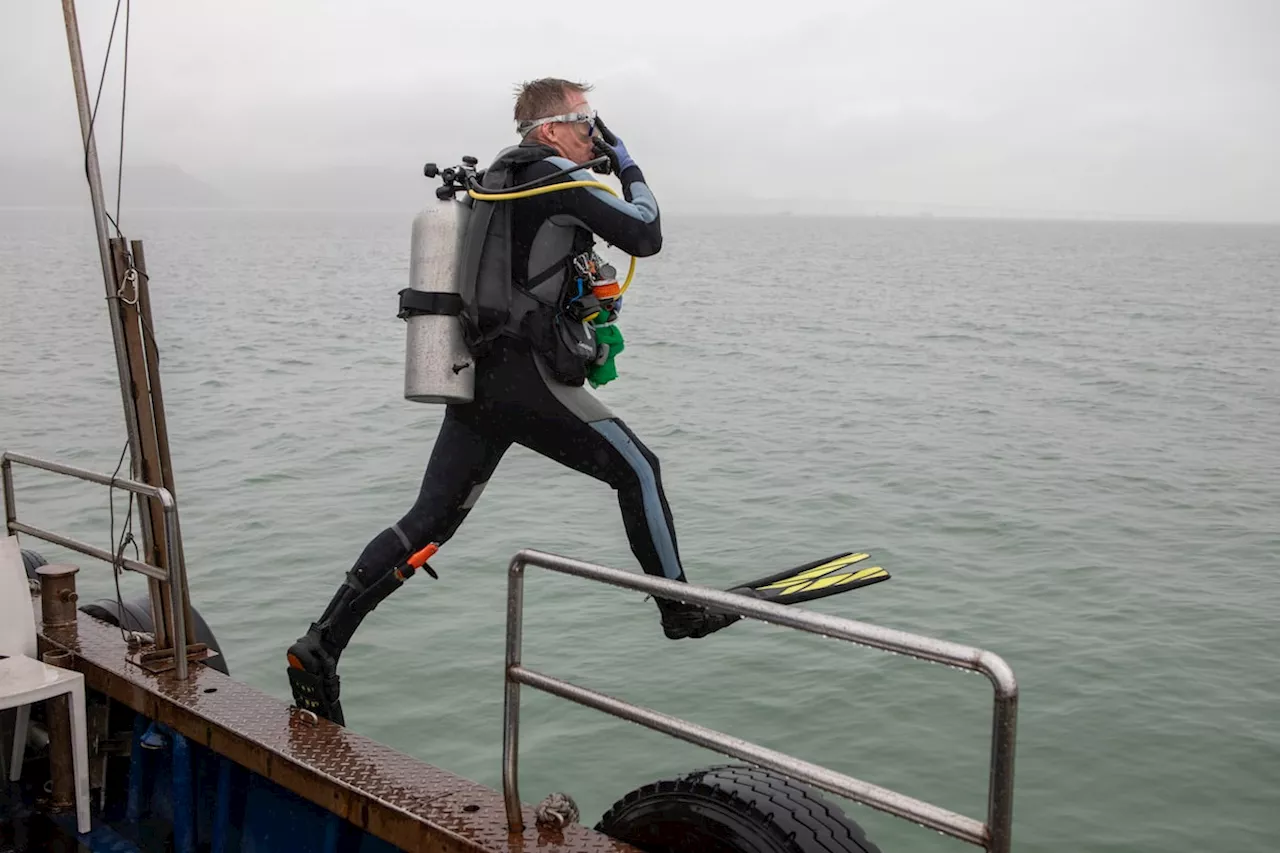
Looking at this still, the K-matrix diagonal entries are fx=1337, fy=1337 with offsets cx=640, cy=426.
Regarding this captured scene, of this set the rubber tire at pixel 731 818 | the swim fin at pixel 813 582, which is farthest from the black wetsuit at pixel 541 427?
the rubber tire at pixel 731 818

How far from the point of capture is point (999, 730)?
225 cm

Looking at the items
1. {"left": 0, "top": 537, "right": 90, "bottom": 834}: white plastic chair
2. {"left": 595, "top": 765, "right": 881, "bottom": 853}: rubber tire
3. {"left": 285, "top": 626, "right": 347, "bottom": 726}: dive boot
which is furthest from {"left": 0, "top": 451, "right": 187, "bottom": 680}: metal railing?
{"left": 595, "top": 765, "right": 881, "bottom": 853}: rubber tire

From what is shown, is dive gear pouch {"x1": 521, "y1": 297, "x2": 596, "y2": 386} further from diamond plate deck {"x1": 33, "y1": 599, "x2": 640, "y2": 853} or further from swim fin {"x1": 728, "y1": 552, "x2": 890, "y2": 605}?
diamond plate deck {"x1": 33, "y1": 599, "x2": 640, "y2": 853}

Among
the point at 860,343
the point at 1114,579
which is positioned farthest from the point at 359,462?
the point at 860,343

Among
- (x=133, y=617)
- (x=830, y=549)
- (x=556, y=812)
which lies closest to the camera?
(x=556, y=812)

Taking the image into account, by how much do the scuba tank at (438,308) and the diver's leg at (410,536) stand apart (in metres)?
0.19

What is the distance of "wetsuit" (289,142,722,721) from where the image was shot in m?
3.93

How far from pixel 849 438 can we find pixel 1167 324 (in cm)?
2646

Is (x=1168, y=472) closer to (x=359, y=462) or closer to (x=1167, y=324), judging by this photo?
(x=359, y=462)

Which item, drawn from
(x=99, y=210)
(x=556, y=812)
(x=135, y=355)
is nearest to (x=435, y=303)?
(x=135, y=355)

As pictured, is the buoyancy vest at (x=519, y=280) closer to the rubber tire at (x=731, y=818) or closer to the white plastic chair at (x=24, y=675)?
the rubber tire at (x=731, y=818)

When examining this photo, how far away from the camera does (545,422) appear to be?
13.2 feet

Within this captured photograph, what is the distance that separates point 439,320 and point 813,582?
1355mm

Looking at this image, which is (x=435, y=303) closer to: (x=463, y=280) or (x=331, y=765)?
(x=463, y=280)
